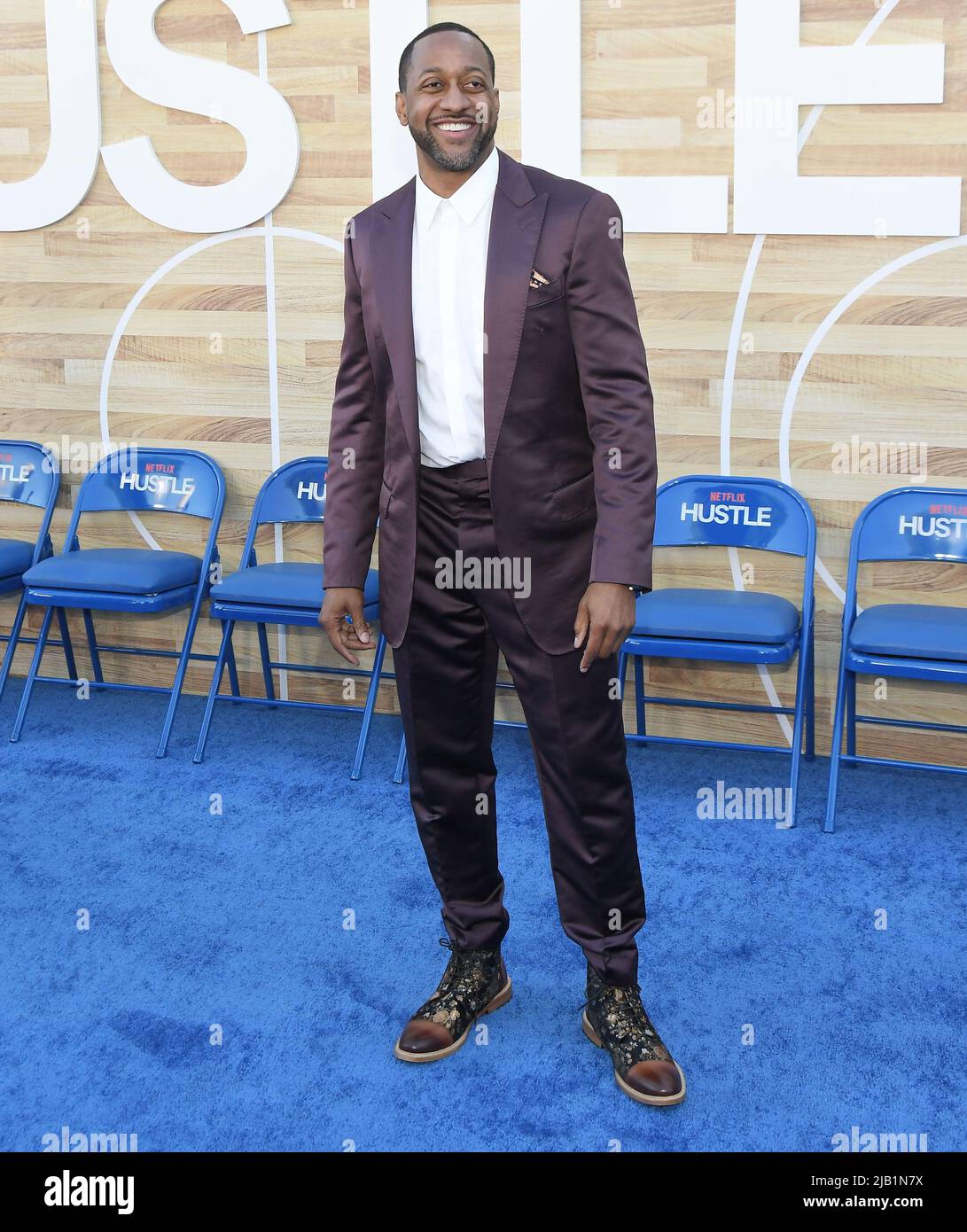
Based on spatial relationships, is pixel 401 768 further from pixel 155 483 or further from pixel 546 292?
pixel 546 292

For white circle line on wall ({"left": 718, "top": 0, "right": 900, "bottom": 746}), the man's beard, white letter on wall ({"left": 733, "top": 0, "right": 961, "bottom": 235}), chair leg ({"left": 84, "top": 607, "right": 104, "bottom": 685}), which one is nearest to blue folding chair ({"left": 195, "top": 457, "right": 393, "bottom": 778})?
chair leg ({"left": 84, "top": 607, "right": 104, "bottom": 685})

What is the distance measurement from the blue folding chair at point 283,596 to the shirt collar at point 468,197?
1644mm

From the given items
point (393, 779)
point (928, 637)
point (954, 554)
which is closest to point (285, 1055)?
point (393, 779)

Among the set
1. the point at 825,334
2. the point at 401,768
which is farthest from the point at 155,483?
the point at 825,334

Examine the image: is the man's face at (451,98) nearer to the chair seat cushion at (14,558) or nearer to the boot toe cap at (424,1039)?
the boot toe cap at (424,1039)

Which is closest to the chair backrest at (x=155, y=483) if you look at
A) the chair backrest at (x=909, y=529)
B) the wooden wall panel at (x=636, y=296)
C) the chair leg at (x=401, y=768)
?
the wooden wall panel at (x=636, y=296)

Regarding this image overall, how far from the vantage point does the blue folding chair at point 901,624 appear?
11.4 feet

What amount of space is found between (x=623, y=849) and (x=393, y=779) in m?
1.66

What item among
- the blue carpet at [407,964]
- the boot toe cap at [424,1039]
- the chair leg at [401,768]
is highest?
the chair leg at [401,768]

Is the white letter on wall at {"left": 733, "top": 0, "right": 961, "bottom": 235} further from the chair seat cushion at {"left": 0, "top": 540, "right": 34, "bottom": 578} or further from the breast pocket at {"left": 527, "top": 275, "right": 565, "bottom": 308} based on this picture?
the chair seat cushion at {"left": 0, "top": 540, "right": 34, "bottom": 578}

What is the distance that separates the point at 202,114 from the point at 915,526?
271 centimetres

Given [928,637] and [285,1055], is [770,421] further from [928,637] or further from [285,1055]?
[285,1055]

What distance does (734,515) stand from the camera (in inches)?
160

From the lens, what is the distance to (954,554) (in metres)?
3.82
